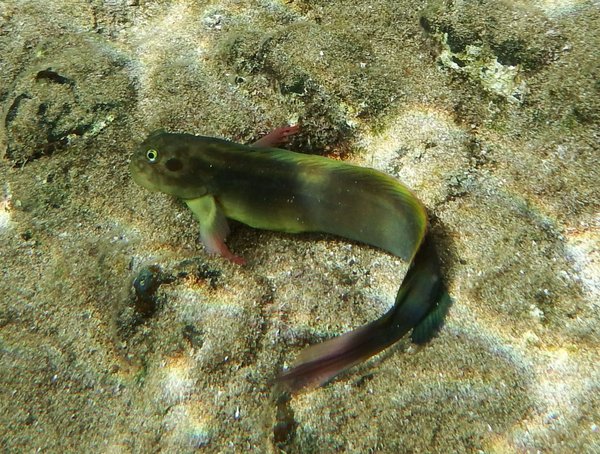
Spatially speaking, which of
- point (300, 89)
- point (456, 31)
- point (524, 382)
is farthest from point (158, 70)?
point (524, 382)

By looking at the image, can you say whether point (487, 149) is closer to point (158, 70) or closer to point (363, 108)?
point (363, 108)

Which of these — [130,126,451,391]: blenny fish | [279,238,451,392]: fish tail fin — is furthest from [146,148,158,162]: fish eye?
[279,238,451,392]: fish tail fin

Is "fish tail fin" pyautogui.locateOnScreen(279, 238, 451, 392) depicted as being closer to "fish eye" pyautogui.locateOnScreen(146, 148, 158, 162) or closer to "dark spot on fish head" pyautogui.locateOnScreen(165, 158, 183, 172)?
"dark spot on fish head" pyautogui.locateOnScreen(165, 158, 183, 172)

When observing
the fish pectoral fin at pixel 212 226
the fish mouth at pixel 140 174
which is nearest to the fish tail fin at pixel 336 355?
the fish pectoral fin at pixel 212 226

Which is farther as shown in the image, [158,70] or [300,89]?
[158,70]

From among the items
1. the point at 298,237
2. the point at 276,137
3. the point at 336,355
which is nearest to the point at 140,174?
the point at 276,137

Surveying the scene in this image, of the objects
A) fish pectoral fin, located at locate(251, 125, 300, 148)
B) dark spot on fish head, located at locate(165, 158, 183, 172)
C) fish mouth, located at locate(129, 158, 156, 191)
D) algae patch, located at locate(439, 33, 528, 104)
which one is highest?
algae patch, located at locate(439, 33, 528, 104)
